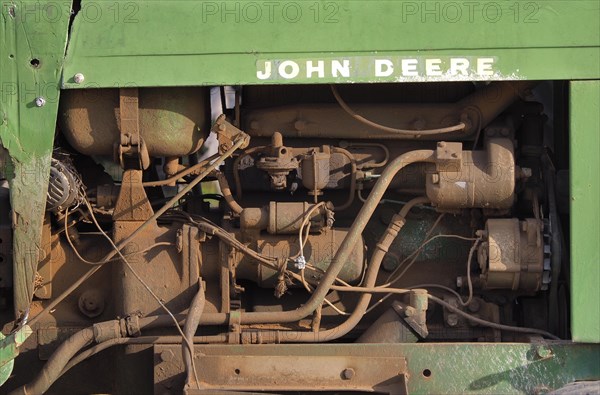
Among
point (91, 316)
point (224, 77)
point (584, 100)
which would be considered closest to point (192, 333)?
point (91, 316)

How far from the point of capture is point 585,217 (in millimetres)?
4598

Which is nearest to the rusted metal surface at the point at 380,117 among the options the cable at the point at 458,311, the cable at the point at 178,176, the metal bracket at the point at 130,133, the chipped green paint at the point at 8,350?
the cable at the point at 178,176

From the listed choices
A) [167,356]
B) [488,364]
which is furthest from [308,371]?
[488,364]

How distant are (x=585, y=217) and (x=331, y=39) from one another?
1.28 metres

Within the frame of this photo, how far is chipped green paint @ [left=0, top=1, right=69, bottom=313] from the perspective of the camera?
4617 mm

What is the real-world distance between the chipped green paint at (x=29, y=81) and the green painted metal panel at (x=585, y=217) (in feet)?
7.06

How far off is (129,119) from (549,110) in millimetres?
2037

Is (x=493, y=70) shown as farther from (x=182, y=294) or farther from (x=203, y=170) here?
(x=182, y=294)

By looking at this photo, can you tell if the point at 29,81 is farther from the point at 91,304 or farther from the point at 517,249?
the point at 517,249

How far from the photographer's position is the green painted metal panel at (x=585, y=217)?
4578 millimetres

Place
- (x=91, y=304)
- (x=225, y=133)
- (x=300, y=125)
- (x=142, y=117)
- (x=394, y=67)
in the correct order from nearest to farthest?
(x=394, y=67)
(x=142, y=117)
(x=225, y=133)
(x=300, y=125)
(x=91, y=304)

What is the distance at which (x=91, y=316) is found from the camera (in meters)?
5.11

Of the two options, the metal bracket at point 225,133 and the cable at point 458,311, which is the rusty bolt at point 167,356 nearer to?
the cable at point 458,311

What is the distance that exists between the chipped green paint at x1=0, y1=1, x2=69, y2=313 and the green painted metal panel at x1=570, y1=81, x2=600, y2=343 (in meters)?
2.15
